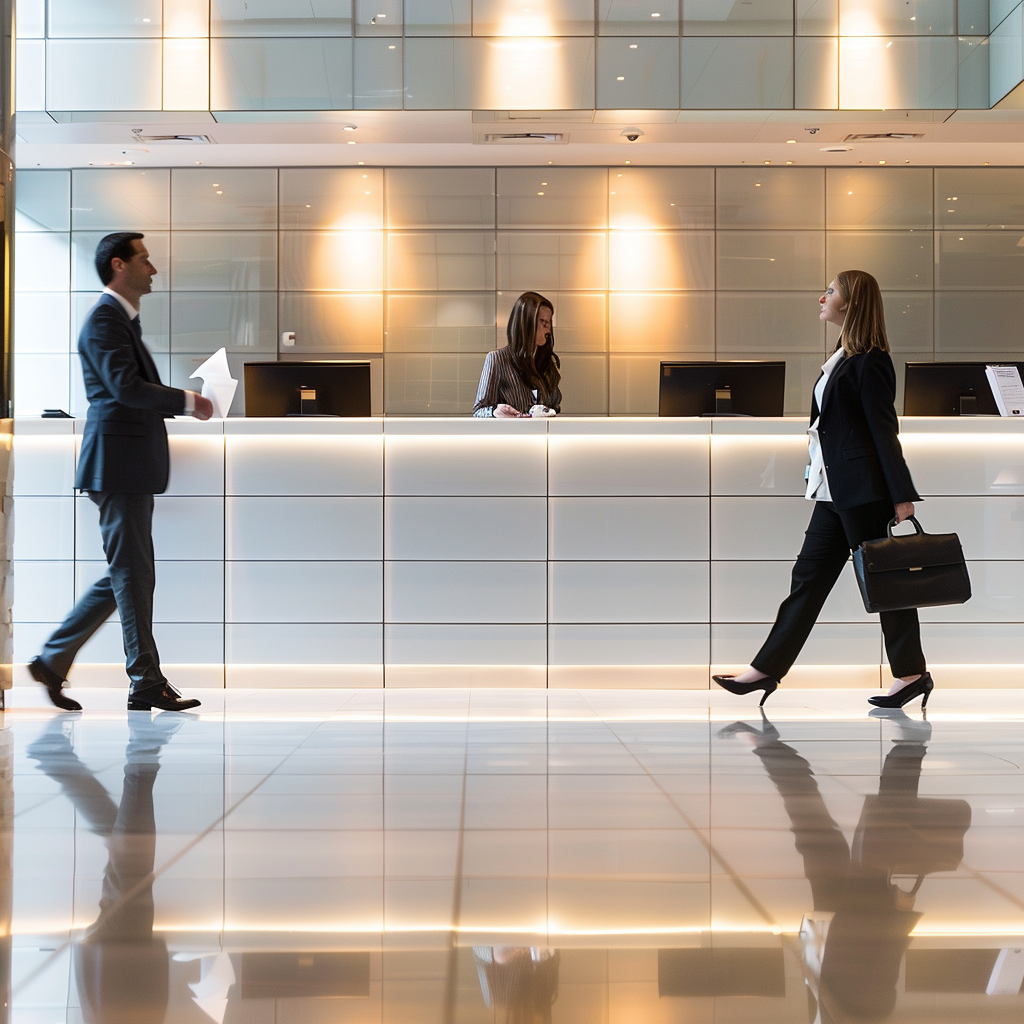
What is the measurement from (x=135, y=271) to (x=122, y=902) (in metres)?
2.80

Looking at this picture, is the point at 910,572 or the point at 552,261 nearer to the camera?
the point at 910,572

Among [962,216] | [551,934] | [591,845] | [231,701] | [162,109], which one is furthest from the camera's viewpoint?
[962,216]

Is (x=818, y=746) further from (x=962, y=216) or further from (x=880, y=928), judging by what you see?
(x=962, y=216)

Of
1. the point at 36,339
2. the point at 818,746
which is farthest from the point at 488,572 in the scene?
the point at 36,339

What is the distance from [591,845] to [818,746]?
136 centimetres

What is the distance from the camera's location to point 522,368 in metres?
5.18

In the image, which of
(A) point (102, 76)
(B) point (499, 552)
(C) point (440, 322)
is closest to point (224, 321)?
(C) point (440, 322)

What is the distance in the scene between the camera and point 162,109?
21.4 ft

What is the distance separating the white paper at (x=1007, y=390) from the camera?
4.64m

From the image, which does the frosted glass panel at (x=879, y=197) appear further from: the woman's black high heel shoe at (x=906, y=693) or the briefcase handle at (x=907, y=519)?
the woman's black high heel shoe at (x=906, y=693)

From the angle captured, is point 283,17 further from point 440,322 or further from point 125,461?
point 125,461

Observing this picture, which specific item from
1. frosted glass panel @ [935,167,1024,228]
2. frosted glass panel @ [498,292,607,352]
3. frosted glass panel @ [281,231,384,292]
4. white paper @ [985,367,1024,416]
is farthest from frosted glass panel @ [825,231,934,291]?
white paper @ [985,367,1024,416]

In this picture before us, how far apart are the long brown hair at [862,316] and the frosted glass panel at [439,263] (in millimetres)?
4647

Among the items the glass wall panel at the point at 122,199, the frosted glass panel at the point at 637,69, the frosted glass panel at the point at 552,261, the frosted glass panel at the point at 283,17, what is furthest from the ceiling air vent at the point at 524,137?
the glass wall panel at the point at 122,199
